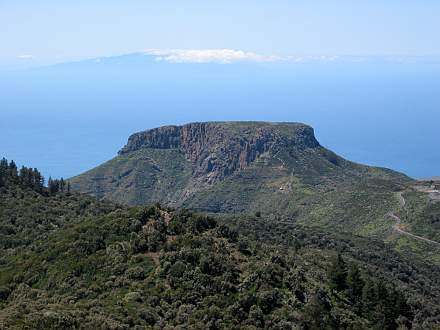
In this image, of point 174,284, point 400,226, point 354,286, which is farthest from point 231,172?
point 174,284

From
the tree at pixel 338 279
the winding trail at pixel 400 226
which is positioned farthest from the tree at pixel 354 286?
the winding trail at pixel 400 226

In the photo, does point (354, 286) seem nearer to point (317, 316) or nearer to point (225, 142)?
point (317, 316)

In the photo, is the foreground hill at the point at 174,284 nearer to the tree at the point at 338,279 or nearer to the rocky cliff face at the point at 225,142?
the tree at the point at 338,279

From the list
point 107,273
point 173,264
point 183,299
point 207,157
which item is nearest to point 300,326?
point 183,299

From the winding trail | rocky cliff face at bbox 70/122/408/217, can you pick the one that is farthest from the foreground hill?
rocky cliff face at bbox 70/122/408/217

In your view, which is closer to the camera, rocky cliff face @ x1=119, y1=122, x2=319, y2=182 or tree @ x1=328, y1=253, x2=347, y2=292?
tree @ x1=328, y1=253, x2=347, y2=292

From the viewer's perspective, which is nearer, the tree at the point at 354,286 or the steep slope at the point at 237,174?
the tree at the point at 354,286

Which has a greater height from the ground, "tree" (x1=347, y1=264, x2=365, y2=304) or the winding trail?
"tree" (x1=347, y1=264, x2=365, y2=304)

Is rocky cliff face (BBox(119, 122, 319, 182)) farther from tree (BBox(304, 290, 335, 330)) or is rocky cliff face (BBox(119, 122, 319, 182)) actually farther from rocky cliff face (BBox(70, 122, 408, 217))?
tree (BBox(304, 290, 335, 330))
